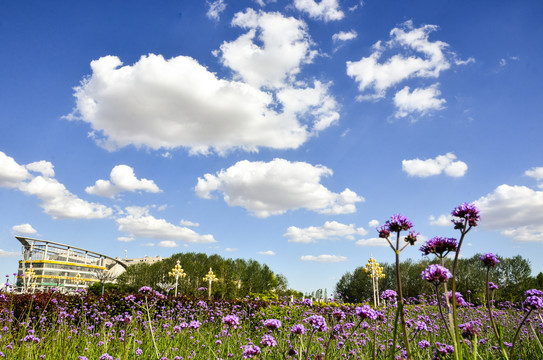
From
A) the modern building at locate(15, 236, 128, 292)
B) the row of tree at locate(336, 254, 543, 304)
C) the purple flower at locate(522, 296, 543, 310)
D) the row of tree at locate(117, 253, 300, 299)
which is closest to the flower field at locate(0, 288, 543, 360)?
the purple flower at locate(522, 296, 543, 310)

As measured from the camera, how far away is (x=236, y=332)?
26.6ft

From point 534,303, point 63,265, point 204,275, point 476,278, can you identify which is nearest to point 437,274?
point 534,303

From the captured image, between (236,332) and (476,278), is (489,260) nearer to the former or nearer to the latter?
(236,332)

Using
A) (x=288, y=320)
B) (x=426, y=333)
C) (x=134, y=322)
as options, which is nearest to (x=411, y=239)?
(x=426, y=333)

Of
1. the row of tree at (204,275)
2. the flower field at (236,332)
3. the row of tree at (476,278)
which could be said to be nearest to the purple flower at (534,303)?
the flower field at (236,332)

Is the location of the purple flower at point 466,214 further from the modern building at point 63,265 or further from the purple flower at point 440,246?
the modern building at point 63,265

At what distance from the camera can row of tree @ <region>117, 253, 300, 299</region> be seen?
46.4m

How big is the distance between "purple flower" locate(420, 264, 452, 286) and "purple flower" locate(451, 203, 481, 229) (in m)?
0.52

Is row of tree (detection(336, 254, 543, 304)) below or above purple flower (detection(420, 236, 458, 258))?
below

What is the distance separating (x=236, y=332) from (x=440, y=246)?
6858 millimetres

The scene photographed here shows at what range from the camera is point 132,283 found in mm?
49281

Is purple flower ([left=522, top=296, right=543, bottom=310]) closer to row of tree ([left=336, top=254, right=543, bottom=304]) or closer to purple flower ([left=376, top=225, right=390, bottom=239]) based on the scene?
purple flower ([left=376, top=225, right=390, bottom=239])

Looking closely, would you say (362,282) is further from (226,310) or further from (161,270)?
(226,310)

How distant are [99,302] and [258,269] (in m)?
42.9
